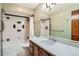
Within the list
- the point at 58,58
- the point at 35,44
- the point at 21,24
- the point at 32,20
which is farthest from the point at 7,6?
the point at 58,58

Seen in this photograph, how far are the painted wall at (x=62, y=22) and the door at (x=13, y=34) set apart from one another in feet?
1.89

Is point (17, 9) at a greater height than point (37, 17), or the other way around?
point (17, 9)

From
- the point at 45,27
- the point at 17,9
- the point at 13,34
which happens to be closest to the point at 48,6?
the point at 45,27

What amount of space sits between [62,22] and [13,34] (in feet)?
3.04

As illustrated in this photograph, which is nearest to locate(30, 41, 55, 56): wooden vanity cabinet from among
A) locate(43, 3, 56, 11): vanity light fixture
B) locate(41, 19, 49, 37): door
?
locate(41, 19, 49, 37): door

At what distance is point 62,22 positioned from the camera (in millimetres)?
1567

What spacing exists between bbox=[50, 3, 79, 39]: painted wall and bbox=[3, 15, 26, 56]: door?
577 millimetres

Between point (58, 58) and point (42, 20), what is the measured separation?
0.83m

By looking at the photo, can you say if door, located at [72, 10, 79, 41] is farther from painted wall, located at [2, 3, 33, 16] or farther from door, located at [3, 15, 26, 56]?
door, located at [3, 15, 26, 56]

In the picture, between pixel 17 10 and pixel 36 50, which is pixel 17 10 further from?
pixel 36 50

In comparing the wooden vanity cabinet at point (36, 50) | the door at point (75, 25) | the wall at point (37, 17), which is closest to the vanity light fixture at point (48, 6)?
the wall at point (37, 17)

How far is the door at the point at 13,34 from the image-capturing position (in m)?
1.56

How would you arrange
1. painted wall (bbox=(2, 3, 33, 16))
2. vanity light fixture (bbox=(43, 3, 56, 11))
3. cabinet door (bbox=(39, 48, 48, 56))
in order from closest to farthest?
cabinet door (bbox=(39, 48, 48, 56)) < painted wall (bbox=(2, 3, 33, 16)) < vanity light fixture (bbox=(43, 3, 56, 11))

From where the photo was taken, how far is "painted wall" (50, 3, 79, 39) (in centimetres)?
148
